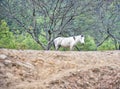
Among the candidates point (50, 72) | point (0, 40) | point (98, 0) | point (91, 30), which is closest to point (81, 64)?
point (50, 72)

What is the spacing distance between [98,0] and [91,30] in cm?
418

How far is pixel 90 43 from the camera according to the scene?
1772cm

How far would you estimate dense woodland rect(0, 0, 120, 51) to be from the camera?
16641 mm

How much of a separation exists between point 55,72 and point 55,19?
38.8ft

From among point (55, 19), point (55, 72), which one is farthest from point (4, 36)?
point (55, 72)

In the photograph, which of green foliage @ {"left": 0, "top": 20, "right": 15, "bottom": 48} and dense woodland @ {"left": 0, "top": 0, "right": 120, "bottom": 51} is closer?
green foliage @ {"left": 0, "top": 20, "right": 15, "bottom": 48}

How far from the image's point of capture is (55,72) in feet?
17.3

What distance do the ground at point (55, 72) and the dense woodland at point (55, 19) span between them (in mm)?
9207

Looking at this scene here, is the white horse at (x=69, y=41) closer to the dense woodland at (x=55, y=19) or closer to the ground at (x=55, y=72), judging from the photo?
the dense woodland at (x=55, y=19)

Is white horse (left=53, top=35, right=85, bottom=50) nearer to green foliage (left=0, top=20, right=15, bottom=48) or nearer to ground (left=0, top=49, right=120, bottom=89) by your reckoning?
green foliage (left=0, top=20, right=15, bottom=48)

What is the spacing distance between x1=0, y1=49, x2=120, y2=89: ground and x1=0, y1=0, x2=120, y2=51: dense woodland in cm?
921

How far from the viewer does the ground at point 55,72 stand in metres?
4.80

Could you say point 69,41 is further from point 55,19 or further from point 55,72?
point 55,72

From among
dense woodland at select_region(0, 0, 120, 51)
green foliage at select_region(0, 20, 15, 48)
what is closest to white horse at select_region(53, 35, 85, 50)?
dense woodland at select_region(0, 0, 120, 51)
